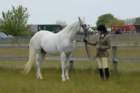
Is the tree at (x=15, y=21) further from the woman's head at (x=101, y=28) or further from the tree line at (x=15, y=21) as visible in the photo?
the woman's head at (x=101, y=28)

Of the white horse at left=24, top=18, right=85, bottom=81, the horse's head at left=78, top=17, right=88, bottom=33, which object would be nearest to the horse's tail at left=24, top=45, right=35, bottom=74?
the white horse at left=24, top=18, right=85, bottom=81

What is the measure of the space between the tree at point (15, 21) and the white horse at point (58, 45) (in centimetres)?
3965

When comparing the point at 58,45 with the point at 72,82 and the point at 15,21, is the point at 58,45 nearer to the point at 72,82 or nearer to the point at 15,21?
the point at 72,82

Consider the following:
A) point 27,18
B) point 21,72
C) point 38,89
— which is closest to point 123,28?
point 27,18

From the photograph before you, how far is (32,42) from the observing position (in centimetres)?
1359

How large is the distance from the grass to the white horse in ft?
1.65

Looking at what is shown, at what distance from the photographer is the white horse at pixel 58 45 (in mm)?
12078

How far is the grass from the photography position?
32.7ft

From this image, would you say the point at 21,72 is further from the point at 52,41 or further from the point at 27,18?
the point at 27,18

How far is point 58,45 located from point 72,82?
133 centimetres

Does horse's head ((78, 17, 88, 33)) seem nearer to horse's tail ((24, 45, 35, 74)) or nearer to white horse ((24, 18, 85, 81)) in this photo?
white horse ((24, 18, 85, 81))

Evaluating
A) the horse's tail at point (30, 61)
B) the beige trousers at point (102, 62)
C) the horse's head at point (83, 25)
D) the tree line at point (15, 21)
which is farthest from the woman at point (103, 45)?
the tree line at point (15, 21)

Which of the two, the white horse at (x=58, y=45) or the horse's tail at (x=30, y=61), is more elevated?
the white horse at (x=58, y=45)

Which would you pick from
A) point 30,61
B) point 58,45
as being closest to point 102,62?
point 58,45
